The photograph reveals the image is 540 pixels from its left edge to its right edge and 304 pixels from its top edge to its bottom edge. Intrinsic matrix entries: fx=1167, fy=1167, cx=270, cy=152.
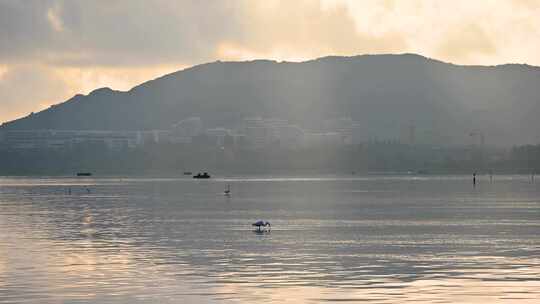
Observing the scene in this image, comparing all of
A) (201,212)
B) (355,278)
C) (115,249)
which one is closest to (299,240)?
(115,249)

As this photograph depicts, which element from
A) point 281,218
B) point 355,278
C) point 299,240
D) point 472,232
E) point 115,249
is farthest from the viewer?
point 281,218

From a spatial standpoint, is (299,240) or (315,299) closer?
(315,299)

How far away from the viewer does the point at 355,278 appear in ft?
193

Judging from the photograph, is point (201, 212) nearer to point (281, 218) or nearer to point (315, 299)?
point (281, 218)

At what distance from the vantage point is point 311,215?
127875 mm

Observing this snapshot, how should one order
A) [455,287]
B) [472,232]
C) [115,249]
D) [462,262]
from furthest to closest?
[472,232], [115,249], [462,262], [455,287]

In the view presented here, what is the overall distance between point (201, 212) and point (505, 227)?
149ft

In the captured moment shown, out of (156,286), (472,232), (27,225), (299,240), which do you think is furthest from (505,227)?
(156,286)

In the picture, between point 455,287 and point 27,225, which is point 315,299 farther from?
point 27,225

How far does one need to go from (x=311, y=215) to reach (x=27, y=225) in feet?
111

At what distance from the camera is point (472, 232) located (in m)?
95.0

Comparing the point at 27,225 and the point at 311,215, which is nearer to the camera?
the point at 27,225

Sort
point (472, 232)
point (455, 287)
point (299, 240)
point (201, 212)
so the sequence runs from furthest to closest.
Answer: point (201, 212), point (472, 232), point (299, 240), point (455, 287)

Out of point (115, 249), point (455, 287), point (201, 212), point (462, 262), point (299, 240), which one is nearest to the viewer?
point (455, 287)
